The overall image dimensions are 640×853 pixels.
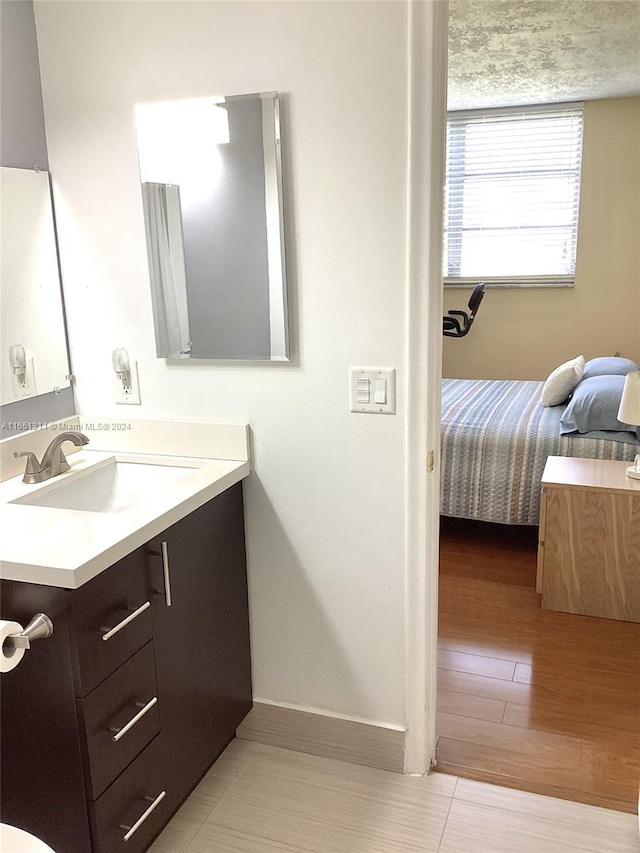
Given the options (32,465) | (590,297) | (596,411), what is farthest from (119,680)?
(590,297)

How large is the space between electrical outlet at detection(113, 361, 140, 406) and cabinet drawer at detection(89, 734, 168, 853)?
91 centimetres

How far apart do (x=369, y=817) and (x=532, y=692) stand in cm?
79

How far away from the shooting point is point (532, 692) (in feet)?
7.91

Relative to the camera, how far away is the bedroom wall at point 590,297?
5.27 meters

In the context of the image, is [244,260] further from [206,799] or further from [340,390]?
[206,799]

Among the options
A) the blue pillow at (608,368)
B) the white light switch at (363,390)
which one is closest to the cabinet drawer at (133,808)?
the white light switch at (363,390)

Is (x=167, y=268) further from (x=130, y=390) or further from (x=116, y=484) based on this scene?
(x=116, y=484)

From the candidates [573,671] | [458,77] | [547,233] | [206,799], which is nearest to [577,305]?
[547,233]

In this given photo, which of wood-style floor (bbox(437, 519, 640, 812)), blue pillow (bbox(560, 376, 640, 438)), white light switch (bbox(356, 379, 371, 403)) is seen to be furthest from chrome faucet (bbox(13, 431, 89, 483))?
blue pillow (bbox(560, 376, 640, 438))

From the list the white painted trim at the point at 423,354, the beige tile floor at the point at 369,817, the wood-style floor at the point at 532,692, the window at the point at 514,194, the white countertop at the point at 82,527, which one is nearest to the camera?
the white countertop at the point at 82,527

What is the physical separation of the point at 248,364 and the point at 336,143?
0.60 meters

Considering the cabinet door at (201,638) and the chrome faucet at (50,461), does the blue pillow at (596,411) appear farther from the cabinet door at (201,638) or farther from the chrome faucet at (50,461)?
the chrome faucet at (50,461)

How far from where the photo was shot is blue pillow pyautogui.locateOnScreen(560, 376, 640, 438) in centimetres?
330

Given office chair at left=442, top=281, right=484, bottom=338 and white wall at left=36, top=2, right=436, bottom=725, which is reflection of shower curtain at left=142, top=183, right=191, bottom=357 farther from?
office chair at left=442, top=281, right=484, bottom=338
